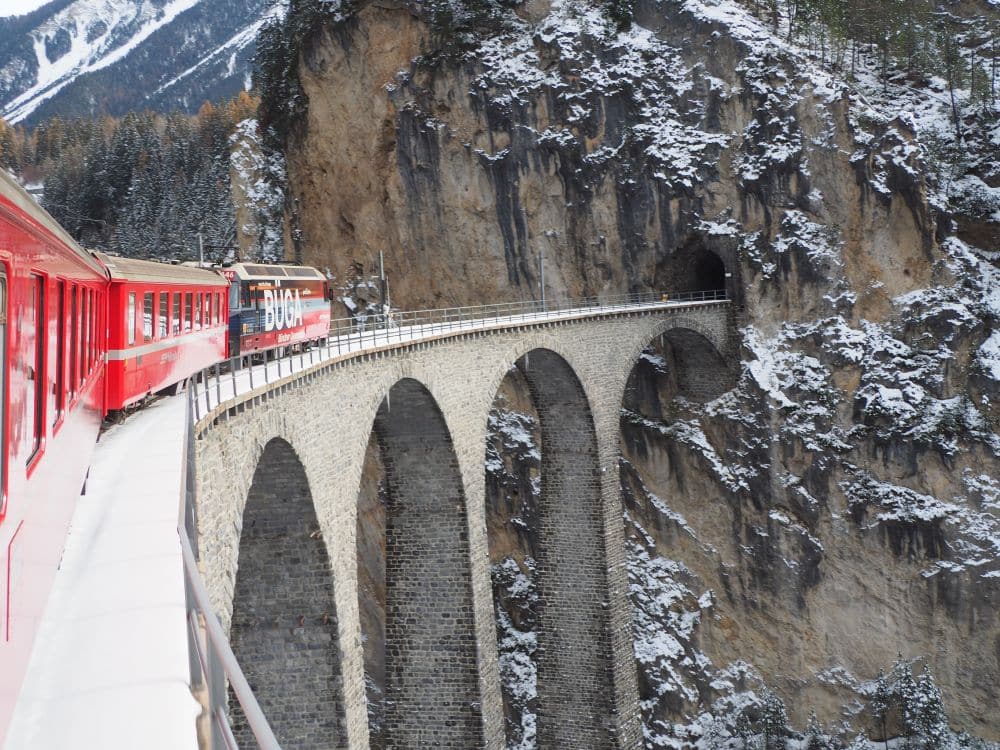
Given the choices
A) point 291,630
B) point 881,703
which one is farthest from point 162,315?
point 881,703

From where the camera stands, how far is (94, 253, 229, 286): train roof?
40.8 ft

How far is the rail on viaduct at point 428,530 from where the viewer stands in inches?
616

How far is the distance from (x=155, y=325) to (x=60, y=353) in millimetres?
7585

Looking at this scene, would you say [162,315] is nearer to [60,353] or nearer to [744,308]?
[60,353]

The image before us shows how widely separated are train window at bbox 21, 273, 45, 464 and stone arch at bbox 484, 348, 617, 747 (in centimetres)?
2428

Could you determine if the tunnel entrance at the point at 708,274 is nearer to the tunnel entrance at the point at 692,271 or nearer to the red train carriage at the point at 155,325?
the tunnel entrance at the point at 692,271

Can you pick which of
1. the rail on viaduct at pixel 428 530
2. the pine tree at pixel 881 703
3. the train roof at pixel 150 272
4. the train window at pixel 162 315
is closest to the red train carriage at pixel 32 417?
the rail on viaduct at pixel 428 530

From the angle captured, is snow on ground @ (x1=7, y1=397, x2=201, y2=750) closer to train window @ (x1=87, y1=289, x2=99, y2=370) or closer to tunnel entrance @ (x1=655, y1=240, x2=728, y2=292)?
train window @ (x1=87, y1=289, x2=99, y2=370)

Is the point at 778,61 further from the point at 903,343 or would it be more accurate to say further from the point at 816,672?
the point at 816,672

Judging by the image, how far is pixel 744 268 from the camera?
39.5 metres

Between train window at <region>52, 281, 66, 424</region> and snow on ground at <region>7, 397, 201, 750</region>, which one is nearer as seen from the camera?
snow on ground at <region>7, 397, 201, 750</region>

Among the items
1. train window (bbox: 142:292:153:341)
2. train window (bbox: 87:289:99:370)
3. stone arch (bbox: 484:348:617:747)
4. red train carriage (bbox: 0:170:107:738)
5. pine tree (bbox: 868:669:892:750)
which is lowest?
pine tree (bbox: 868:669:892:750)

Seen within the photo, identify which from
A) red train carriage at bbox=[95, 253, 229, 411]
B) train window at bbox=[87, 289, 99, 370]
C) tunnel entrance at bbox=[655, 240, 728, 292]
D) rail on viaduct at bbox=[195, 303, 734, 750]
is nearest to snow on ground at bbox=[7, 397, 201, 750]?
rail on viaduct at bbox=[195, 303, 734, 750]

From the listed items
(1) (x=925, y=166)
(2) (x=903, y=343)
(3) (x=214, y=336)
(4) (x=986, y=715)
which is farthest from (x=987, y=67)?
(3) (x=214, y=336)
